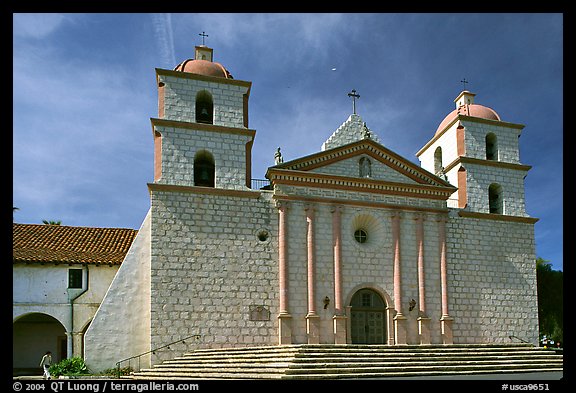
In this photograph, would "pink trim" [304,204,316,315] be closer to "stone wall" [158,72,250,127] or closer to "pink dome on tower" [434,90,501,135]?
"stone wall" [158,72,250,127]

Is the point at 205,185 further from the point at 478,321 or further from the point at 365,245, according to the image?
the point at 478,321

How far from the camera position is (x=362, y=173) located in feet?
79.8

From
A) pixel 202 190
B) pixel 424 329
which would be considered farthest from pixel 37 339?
pixel 424 329

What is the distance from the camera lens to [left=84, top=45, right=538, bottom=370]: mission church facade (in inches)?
831

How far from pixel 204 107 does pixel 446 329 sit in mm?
13852

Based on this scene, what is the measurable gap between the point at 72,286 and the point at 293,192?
32.7 ft

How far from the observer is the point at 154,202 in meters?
21.4

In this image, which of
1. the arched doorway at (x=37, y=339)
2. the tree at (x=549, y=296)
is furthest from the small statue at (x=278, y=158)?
the tree at (x=549, y=296)

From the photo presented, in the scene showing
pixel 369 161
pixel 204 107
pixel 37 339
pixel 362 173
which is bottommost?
pixel 37 339

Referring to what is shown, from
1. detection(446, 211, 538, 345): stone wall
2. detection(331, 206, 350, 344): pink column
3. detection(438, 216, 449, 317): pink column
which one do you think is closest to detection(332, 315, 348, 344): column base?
detection(331, 206, 350, 344): pink column

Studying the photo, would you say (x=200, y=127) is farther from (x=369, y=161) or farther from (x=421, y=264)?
(x=421, y=264)

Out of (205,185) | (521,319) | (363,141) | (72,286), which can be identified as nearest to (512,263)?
(521,319)

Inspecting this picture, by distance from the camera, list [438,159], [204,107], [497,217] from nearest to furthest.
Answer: [204,107]
[497,217]
[438,159]

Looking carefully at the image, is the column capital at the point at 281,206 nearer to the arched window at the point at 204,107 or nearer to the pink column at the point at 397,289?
the arched window at the point at 204,107
